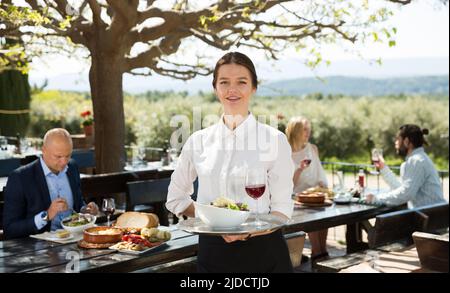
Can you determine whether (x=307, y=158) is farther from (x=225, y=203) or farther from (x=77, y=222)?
(x=225, y=203)

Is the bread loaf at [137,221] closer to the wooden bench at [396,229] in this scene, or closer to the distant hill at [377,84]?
the wooden bench at [396,229]

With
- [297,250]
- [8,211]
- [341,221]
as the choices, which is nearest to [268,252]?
[297,250]

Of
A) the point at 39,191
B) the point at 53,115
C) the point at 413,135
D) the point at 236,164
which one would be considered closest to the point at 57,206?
the point at 39,191

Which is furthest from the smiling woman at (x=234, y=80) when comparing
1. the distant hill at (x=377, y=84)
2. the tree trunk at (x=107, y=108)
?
the distant hill at (x=377, y=84)

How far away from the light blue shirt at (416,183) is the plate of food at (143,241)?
2544 mm

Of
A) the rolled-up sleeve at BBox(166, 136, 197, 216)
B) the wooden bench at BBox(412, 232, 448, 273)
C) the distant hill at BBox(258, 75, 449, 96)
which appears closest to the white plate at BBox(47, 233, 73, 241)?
the rolled-up sleeve at BBox(166, 136, 197, 216)

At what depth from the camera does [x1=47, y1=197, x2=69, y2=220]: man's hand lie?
347 cm

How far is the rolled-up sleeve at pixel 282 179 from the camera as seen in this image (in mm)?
2334

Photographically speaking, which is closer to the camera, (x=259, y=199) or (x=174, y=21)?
(x=259, y=199)

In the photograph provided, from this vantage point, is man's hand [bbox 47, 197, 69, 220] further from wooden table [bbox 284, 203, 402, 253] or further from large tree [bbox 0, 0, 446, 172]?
large tree [bbox 0, 0, 446, 172]

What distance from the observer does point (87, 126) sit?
10758 mm

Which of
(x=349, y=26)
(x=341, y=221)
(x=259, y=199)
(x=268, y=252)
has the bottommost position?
(x=341, y=221)
